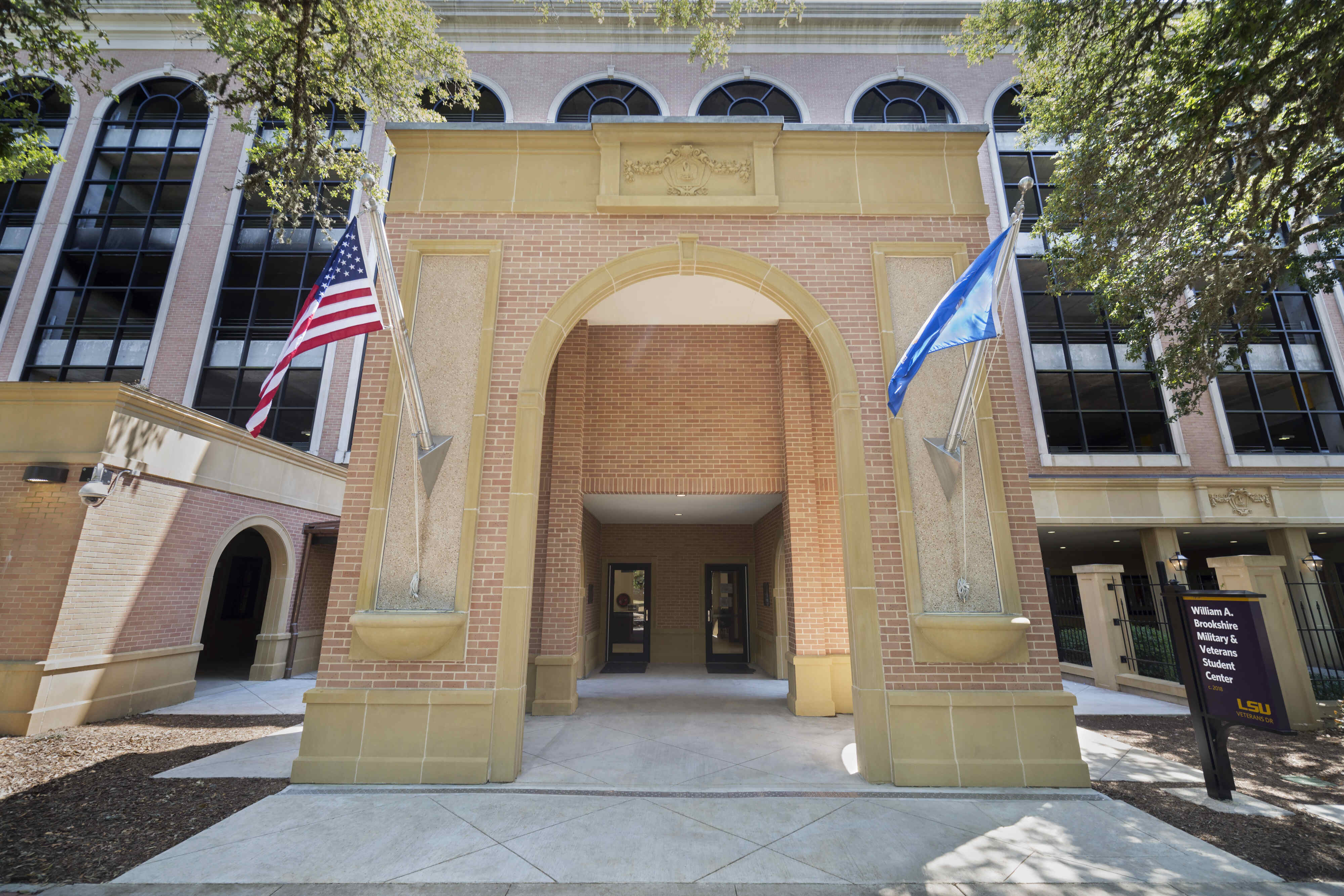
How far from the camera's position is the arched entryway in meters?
12.8

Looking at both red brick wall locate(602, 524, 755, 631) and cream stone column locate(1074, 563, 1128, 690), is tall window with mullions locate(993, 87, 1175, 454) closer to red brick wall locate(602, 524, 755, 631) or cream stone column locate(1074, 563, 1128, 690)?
cream stone column locate(1074, 563, 1128, 690)

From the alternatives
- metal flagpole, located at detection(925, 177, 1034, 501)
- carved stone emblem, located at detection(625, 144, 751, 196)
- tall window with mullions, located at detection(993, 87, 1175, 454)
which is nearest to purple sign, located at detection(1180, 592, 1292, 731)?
metal flagpole, located at detection(925, 177, 1034, 501)

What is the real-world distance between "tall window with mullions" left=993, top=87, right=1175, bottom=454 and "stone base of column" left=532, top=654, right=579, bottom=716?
15670 mm

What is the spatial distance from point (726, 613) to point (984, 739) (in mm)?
10239

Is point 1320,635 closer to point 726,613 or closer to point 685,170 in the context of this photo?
point 726,613

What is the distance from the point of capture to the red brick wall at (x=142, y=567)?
8.52m

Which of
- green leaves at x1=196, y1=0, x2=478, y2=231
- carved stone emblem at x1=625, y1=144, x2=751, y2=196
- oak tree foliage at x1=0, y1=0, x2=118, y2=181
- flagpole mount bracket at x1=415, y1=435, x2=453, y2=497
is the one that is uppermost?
green leaves at x1=196, y1=0, x2=478, y2=231

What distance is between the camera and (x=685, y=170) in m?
7.29

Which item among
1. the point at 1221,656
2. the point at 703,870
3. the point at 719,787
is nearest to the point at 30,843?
the point at 703,870

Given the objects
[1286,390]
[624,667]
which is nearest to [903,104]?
[1286,390]

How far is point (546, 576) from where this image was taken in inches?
381

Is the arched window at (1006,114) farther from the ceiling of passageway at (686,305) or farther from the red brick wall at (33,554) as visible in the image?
the red brick wall at (33,554)

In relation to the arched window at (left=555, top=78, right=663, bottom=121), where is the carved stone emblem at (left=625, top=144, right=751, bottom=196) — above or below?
below

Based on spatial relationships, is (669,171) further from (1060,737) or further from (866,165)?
(1060,737)
